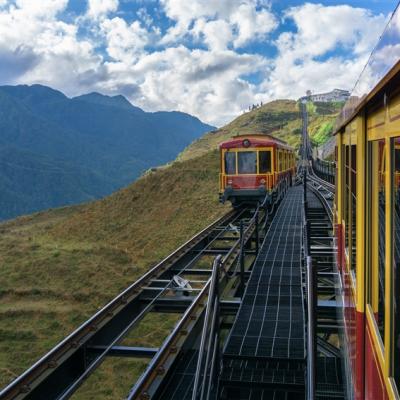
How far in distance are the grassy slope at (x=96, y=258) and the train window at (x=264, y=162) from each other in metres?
6.32

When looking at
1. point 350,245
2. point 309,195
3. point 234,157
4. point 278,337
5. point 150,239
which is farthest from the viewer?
point 150,239

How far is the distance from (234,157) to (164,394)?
1431 cm

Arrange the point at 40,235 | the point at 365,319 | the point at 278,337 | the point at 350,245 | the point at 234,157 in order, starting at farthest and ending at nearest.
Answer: the point at 40,235, the point at 234,157, the point at 278,337, the point at 350,245, the point at 365,319

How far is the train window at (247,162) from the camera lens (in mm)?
19062

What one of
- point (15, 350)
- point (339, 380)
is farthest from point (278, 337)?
point (15, 350)

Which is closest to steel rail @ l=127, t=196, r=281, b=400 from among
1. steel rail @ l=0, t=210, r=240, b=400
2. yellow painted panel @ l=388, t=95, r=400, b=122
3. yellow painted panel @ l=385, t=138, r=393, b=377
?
steel rail @ l=0, t=210, r=240, b=400

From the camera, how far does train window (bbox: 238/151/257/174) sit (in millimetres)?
19062

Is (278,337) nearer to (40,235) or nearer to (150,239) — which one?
(150,239)

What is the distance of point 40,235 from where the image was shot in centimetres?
3388

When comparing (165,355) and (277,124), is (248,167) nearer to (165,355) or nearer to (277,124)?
(165,355)

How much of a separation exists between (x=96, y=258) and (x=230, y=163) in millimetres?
8848

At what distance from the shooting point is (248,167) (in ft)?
63.0

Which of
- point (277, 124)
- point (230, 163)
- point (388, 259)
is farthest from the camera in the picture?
point (277, 124)

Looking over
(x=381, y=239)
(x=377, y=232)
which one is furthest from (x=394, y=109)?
(x=377, y=232)
